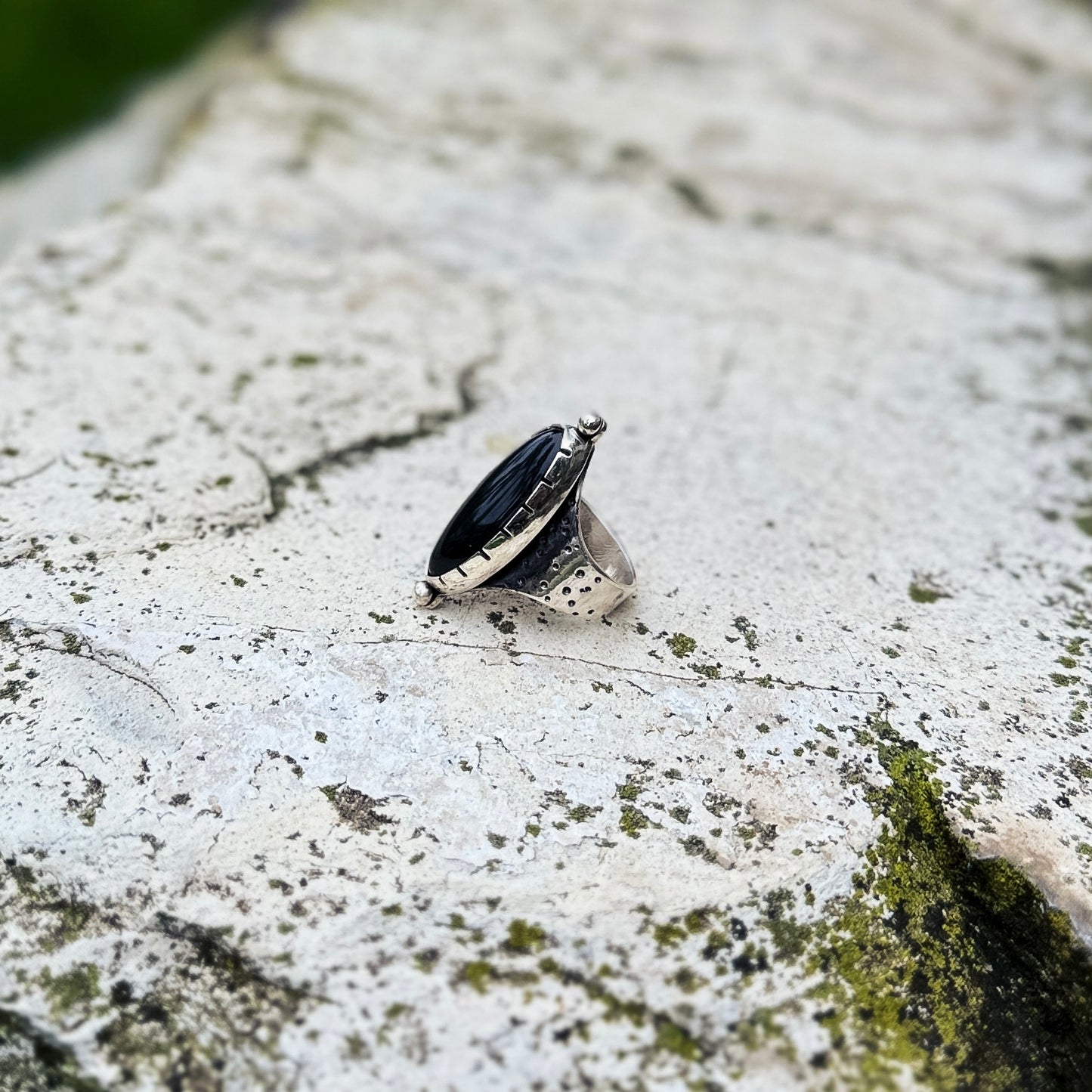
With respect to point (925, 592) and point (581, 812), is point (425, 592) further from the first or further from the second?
point (925, 592)

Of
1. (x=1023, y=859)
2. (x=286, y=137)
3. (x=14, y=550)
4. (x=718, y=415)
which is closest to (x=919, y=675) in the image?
(x=1023, y=859)

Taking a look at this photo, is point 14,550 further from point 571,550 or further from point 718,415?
point 718,415

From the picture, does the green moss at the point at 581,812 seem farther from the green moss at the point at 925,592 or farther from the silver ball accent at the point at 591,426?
the green moss at the point at 925,592

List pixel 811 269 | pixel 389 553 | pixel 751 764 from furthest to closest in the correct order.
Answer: pixel 811 269
pixel 389 553
pixel 751 764

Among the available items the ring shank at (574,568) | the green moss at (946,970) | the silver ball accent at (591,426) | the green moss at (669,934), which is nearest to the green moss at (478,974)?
the green moss at (669,934)

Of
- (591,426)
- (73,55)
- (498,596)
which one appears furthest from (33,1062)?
(73,55)

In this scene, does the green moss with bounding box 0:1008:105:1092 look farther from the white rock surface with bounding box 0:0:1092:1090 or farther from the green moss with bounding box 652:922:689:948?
the green moss with bounding box 652:922:689:948
